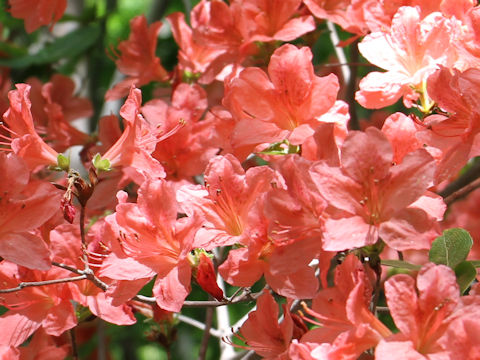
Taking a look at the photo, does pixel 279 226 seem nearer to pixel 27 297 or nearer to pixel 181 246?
pixel 181 246

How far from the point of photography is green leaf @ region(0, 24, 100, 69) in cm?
240

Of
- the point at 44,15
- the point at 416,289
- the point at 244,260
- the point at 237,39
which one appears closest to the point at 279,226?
the point at 244,260

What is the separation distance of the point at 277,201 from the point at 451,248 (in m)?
0.29

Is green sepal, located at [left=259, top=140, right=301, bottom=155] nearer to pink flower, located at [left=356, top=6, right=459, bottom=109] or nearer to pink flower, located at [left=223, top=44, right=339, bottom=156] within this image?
pink flower, located at [left=223, top=44, right=339, bottom=156]

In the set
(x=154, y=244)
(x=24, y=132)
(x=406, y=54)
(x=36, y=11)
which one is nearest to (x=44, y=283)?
(x=154, y=244)

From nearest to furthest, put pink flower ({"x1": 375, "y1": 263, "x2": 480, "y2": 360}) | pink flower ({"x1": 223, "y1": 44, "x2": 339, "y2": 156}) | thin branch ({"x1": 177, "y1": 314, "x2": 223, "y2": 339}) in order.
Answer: pink flower ({"x1": 375, "y1": 263, "x2": 480, "y2": 360}), pink flower ({"x1": 223, "y1": 44, "x2": 339, "y2": 156}), thin branch ({"x1": 177, "y1": 314, "x2": 223, "y2": 339})

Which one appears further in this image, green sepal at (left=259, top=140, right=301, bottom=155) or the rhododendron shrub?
green sepal at (left=259, top=140, right=301, bottom=155)

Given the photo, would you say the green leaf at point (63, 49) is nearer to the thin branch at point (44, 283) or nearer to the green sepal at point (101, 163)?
the green sepal at point (101, 163)

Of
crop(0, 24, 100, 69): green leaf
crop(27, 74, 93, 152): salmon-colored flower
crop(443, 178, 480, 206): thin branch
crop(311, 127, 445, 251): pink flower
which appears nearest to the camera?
crop(311, 127, 445, 251): pink flower

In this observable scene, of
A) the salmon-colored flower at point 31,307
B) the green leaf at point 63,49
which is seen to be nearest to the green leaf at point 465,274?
the salmon-colored flower at point 31,307

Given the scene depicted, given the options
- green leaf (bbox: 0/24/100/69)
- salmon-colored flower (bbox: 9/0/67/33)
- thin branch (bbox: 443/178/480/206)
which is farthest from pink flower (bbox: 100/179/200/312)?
green leaf (bbox: 0/24/100/69)

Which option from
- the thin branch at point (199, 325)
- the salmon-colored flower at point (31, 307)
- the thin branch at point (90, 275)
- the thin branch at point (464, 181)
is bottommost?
the thin branch at point (199, 325)

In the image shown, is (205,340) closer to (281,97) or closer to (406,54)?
(281,97)

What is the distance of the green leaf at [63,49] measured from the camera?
2396 millimetres
